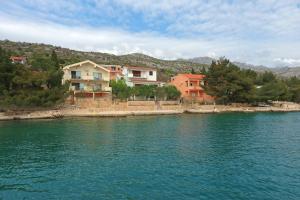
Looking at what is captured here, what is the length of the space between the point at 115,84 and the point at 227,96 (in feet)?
85.5

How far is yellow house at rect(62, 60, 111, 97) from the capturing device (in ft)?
208

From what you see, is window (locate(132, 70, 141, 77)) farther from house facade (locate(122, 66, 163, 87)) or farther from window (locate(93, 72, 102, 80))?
window (locate(93, 72, 102, 80))

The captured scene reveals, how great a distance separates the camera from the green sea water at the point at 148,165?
1709 centimetres

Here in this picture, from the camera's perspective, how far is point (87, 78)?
64.4m

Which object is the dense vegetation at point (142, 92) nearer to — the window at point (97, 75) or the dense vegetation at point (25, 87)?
the window at point (97, 75)

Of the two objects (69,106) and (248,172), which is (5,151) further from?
(69,106)

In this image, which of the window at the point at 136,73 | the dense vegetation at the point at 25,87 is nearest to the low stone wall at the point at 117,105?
the dense vegetation at the point at 25,87

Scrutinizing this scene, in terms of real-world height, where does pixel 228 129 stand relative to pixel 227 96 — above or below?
below

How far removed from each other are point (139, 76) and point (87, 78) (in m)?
20.2

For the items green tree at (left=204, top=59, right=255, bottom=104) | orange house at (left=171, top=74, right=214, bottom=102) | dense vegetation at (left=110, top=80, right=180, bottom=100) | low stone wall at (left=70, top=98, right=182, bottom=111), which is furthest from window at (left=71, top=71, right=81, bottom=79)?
green tree at (left=204, top=59, right=255, bottom=104)

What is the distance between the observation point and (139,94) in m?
66.5

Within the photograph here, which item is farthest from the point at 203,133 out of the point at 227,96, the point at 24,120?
the point at 227,96

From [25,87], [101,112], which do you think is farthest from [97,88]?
[25,87]

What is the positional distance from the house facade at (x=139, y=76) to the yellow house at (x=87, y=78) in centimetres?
1149
